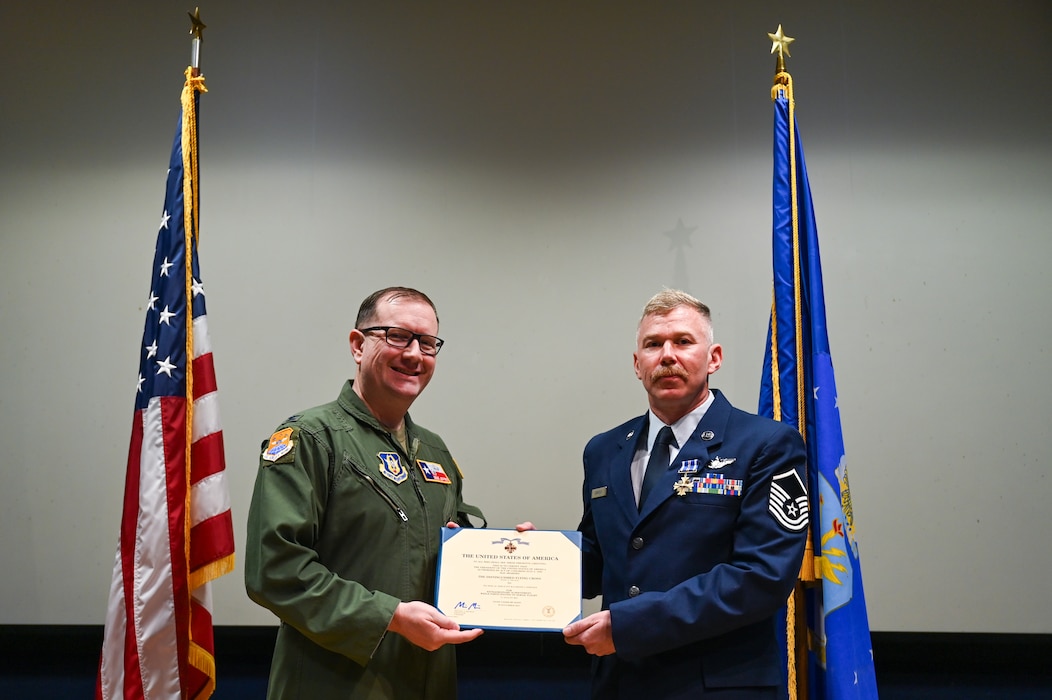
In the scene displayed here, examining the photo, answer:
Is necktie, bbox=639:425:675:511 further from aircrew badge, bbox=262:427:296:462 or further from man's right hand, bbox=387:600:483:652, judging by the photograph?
aircrew badge, bbox=262:427:296:462

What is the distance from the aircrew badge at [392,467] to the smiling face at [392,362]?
0.13 meters

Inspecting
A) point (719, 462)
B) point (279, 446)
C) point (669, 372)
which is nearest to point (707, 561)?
point (719, 462)

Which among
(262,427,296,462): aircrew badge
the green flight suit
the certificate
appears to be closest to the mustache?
the certificate

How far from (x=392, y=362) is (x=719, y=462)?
0.97 m

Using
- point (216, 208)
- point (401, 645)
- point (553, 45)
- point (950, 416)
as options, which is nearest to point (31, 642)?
point (216, 208)

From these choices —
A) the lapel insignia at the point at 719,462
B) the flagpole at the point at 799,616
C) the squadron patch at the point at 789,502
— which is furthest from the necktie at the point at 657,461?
the flagpole at the point at 799,616

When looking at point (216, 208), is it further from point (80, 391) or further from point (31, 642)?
point (31, 642)

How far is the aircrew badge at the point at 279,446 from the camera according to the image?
205 centimetres

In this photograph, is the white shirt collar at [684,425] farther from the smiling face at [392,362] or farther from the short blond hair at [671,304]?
the smiling face at [392,362]

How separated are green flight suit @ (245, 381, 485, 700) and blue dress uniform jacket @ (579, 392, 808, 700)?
0.51m

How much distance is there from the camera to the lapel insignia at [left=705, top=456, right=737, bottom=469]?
6.58 feet

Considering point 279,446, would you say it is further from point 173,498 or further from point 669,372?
point 669,372

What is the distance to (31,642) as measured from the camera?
3.44 meters

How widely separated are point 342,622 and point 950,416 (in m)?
2.90
